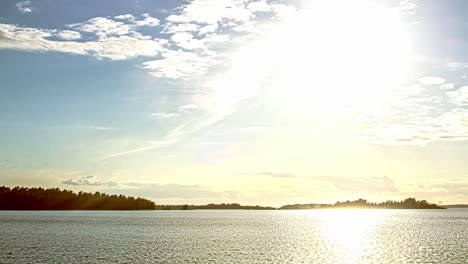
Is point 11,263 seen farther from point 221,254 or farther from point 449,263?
point 449,263

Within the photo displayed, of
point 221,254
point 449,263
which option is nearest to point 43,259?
point 221,254

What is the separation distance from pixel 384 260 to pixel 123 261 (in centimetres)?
3850

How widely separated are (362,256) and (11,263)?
51.9 meters

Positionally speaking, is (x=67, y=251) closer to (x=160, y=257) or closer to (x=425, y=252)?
(x=160, y=257)

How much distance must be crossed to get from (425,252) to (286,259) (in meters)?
26.5

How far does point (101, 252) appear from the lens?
70.7m

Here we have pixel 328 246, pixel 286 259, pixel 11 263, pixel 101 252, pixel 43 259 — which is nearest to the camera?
pixel 11 263

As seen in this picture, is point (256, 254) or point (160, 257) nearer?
point (160, 257)

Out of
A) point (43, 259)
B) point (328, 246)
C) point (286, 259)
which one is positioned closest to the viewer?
point (43, 259)

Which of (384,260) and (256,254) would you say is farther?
(256,254)

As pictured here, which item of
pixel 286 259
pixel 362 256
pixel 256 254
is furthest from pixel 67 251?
pixel 362 256

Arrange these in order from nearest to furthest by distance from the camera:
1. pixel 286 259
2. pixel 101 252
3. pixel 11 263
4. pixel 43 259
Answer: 1. pixel 11 263
2. pixel 43 259
3. pixel 286 259
4. pixel 101 252

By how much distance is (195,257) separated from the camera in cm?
6562

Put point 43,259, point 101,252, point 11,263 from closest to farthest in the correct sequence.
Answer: point 11,263 → point 43,259 → point 101,252
